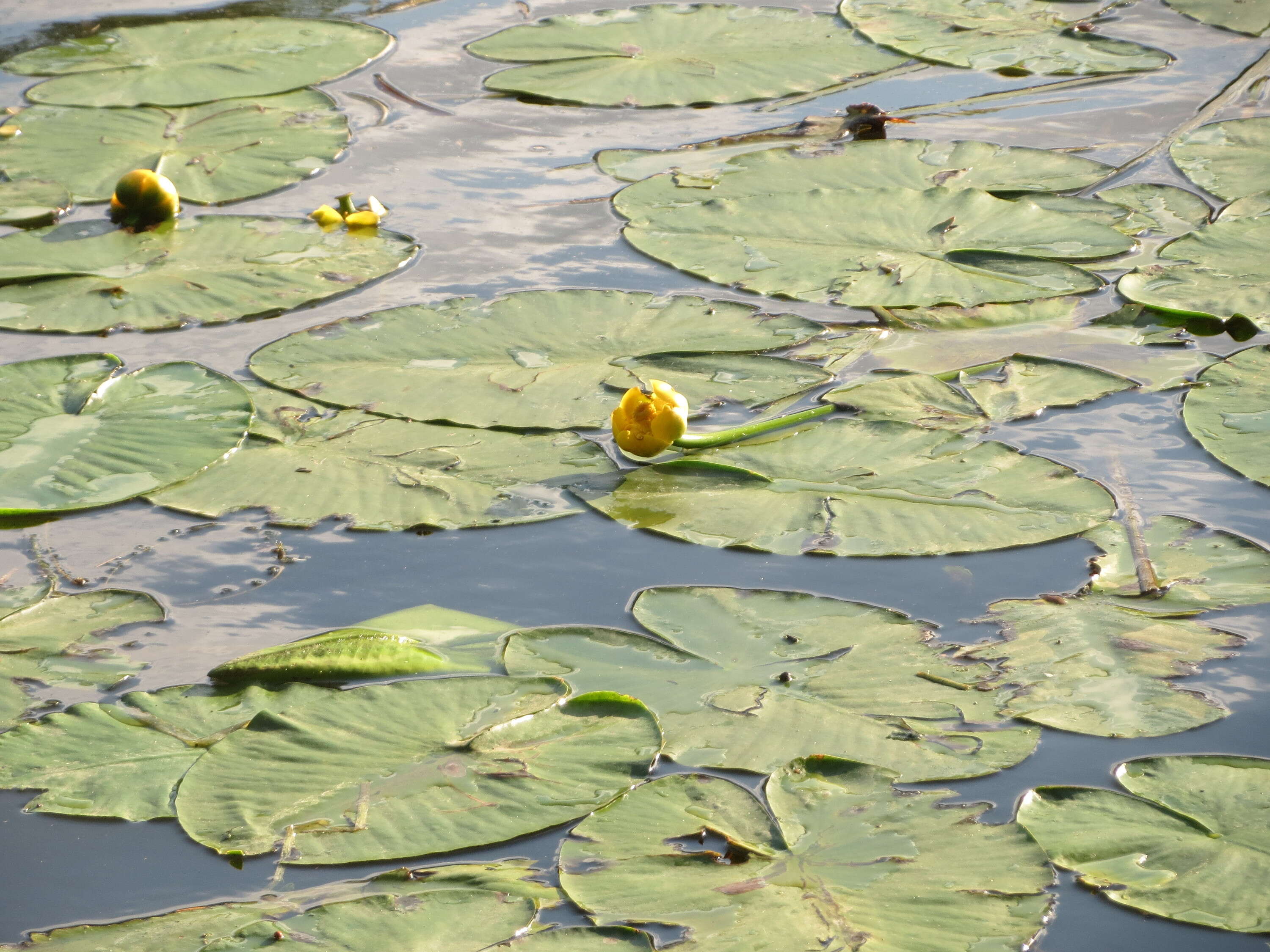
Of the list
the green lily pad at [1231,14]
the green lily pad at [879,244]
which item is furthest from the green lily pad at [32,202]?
the green lily pad at [1231,14]

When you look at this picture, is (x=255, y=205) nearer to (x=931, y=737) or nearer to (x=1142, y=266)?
(x=1142, y=266)

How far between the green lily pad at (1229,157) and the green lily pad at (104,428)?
1956mm

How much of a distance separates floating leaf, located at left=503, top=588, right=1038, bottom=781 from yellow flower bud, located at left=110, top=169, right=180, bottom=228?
1.54m

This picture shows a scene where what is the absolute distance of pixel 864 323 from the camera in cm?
224

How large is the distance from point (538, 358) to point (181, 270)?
79 cm

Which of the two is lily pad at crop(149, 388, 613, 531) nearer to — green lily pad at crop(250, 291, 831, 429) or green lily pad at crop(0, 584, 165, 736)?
green lily pad at crop(250, 291, 831, 429)

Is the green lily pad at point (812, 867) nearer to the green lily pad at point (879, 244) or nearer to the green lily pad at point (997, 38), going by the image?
the green lily pad at point (879, 244)

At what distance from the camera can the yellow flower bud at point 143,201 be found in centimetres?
259

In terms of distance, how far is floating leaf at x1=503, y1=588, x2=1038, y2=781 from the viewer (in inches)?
53.4

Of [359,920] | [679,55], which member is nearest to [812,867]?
[359,920]

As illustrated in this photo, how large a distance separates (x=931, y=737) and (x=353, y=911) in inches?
24.1

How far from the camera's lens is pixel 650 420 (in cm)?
180

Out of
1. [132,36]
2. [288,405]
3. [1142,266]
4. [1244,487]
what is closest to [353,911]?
[288,405]

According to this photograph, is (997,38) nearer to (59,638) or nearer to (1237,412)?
(1237,412)
